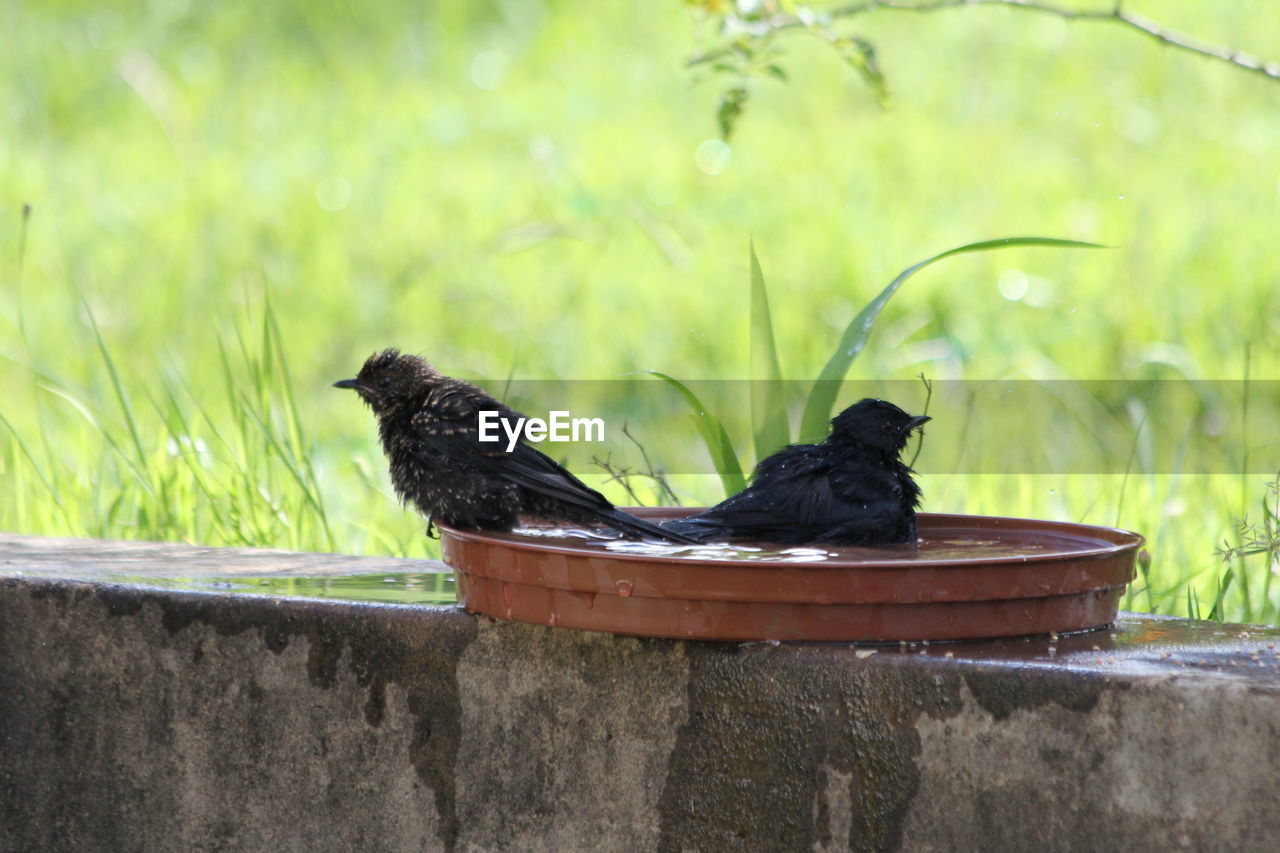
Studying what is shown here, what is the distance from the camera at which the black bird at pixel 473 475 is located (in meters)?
2.95

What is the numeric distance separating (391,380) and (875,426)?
1.06 metres

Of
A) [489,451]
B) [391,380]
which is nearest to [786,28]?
[391,380]

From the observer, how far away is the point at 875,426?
289 centimetres

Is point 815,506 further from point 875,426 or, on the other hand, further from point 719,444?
point 719,444

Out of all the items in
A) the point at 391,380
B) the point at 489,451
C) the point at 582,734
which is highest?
the point at 391,380

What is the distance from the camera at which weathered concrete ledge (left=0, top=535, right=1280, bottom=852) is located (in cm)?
213

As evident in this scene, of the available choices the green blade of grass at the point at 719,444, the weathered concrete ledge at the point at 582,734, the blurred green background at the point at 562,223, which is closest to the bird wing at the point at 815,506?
the green blade of grass at the point at 719,444

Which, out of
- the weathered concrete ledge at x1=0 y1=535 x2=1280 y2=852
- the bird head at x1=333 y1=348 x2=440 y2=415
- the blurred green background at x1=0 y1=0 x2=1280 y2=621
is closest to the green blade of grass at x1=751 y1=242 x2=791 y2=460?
the bird head at x1=333 y1=348 x2=440 y2=415

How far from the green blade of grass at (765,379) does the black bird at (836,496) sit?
0.42 meters

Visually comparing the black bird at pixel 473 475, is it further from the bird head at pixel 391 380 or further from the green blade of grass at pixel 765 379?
the green blade of grass at pixel 765 379

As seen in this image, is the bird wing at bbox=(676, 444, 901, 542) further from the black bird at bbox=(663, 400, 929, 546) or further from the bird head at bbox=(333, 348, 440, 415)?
the bird head at bbox=(333, 348, 440, 415)

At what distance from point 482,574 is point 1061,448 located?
390cm

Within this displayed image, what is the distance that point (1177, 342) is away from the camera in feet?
20.7

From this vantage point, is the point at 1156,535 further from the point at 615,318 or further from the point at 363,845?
the point at 615,318
